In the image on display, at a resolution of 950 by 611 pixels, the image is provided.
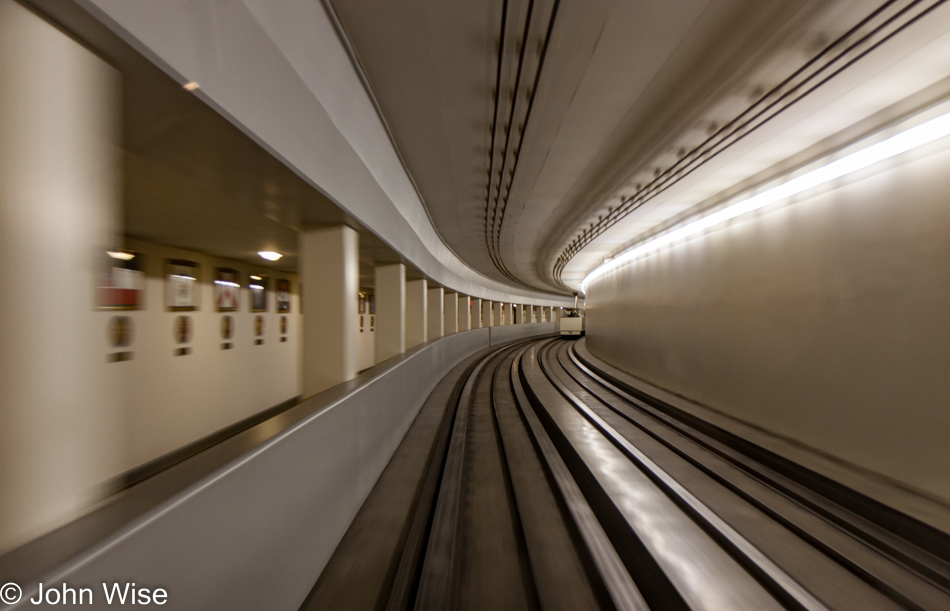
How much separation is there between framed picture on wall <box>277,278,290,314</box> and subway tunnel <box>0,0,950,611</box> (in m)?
1.38

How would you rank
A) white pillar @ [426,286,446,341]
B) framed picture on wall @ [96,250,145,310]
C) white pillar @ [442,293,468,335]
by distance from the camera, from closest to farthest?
framed picture on wall @ [96,250,145,310]
white pillar @ [426,286,446,341]
white pillar @ [442,293,468,335]

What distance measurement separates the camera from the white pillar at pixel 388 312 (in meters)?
6.66

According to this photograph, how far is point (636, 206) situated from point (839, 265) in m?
3.24

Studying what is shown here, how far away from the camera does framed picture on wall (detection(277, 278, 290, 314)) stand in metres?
8.37

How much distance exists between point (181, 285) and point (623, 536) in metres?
6.55

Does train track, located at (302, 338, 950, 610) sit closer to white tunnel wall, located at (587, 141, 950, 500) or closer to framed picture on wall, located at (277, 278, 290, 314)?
white tunnel wall, located at (587, 141, 950, 500)

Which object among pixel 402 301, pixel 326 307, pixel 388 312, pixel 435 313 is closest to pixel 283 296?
pixel 388 312

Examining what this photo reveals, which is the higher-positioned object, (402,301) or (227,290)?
(227,290)

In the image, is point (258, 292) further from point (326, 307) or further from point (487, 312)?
point (487, 312)

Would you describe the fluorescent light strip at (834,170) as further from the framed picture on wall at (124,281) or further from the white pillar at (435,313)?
the framed picture on wall at (124,281)

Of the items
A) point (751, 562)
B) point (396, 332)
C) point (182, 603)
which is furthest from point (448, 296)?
point (182, 603)

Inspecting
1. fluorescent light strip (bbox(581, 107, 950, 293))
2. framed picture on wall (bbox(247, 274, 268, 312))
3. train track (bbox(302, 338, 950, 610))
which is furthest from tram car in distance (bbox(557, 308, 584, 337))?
train track (bbox(302, 338, 950, 610))

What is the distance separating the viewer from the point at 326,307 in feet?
12.5

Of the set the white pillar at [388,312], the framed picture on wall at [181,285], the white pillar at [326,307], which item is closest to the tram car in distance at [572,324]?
the white pillar at [388,312]
